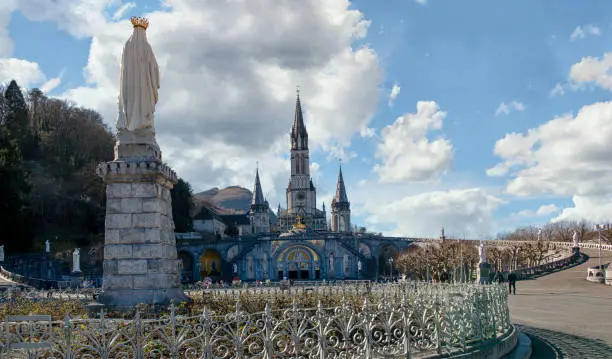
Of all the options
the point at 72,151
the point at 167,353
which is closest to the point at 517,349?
the point at 167,353

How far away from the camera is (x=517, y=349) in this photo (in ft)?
38.9

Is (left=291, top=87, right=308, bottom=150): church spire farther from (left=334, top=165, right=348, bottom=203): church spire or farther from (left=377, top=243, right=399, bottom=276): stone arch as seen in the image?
(left=377, top=243, right=399, bottom=276): stone arch

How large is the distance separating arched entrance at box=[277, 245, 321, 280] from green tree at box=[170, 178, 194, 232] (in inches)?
577

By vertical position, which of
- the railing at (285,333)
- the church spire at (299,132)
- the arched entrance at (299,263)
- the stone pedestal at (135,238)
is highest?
the church spire at (299,132)

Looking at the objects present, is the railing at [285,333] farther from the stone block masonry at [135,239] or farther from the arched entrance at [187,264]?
the arched entrance at [187,264]

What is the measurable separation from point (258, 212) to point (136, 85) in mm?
95188

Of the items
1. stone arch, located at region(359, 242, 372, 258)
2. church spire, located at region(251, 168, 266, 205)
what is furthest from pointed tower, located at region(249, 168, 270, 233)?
stone arch, located at region(359, 242, 372, 258)

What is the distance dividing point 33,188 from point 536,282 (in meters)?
48.4

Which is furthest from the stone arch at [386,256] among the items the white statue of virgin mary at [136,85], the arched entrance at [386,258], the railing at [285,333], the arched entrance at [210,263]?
the railing at [285,333]

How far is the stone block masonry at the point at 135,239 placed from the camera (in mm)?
12852

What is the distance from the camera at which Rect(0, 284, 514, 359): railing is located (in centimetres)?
756

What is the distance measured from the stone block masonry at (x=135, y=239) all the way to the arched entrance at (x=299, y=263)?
218 feet

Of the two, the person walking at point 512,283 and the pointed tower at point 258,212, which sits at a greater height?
the pointed tower at point 258,212

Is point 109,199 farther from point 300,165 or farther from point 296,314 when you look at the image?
point 300,165
